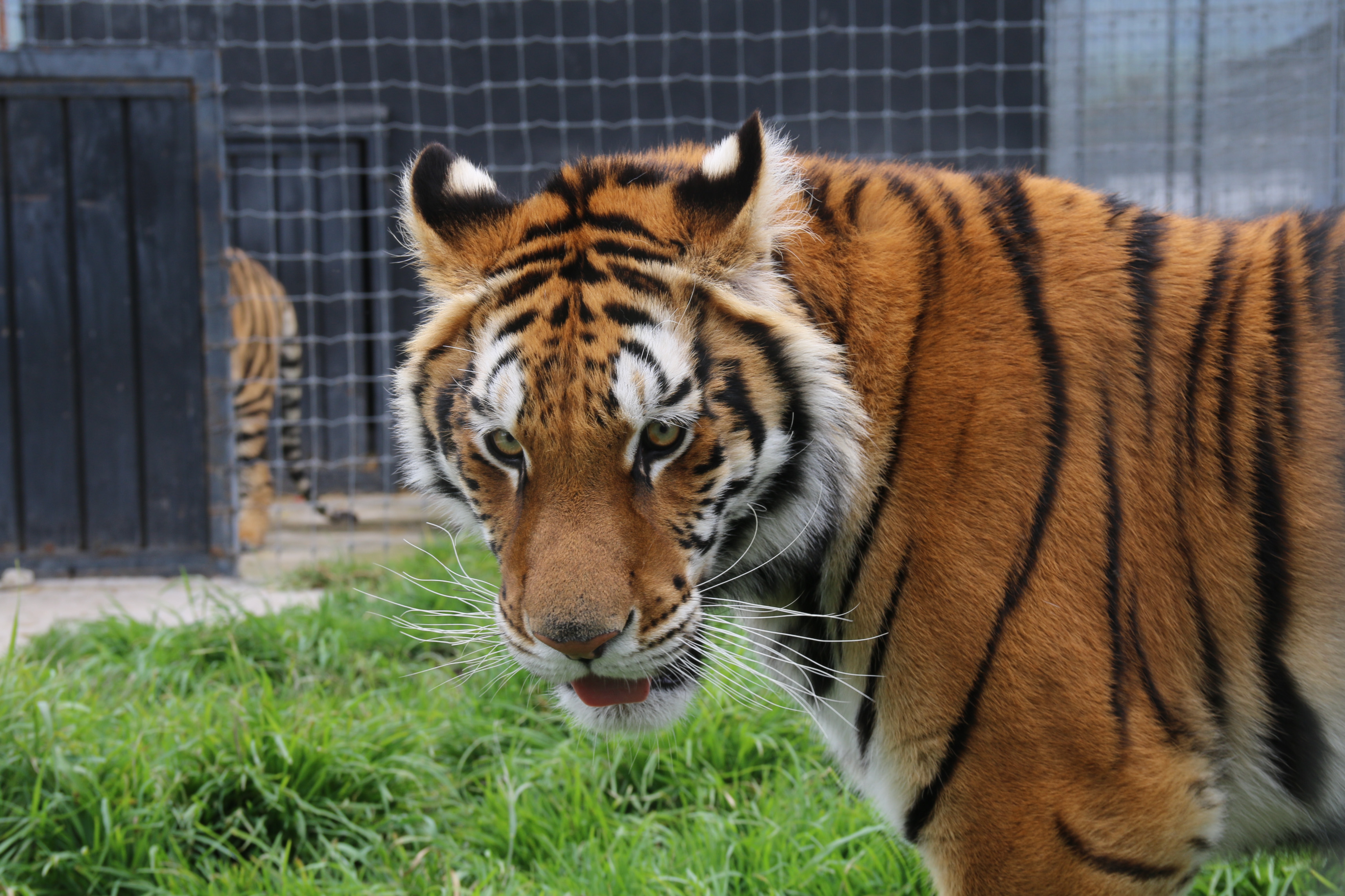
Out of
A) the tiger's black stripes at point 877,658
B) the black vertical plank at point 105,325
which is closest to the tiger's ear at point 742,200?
the tiger's black stripes at point 877,658

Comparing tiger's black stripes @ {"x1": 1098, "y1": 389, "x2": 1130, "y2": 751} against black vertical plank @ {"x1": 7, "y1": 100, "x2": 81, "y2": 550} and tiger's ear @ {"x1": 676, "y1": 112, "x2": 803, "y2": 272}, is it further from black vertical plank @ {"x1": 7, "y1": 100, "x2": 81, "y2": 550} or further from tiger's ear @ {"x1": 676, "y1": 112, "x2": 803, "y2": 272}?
black vertical plank @ {"x1": 7, "y1": 100, "x2": 81, "y2": 550}

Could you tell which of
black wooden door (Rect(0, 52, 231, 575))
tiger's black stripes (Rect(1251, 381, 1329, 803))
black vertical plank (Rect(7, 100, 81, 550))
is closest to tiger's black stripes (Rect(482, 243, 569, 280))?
tiger's black stripes (Rect(1251, 381, 1329, 803))

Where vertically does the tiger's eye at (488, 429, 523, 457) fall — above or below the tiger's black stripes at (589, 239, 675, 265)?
below

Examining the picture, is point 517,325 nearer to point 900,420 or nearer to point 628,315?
point 628,315

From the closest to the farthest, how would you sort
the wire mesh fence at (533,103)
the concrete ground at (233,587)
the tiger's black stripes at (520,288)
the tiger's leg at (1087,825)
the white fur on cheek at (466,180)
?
1. the tiger's leg at (1087,825)
2. the tiger's black stripes at (520,288)
3. the white fur on cheek at (466,180)
4. the concrete ground at (233,587)
5. the wire mesh fence at (533,103)

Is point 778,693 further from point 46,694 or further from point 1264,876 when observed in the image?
point 46,694

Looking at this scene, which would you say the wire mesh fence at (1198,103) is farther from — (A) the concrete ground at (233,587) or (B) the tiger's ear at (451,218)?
(B) the tiger's ear at (451,218)

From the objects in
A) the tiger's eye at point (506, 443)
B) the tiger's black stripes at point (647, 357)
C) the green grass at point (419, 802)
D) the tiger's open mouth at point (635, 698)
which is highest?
the tiger's black stripes at point (647, 357)

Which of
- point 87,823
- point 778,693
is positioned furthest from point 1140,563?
point 87,823

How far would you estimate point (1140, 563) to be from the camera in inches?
66.5

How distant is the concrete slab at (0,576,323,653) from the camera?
14.3 feet

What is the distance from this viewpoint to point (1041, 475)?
170 cm

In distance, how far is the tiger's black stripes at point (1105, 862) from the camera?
1.63m

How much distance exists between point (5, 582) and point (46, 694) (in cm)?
311
